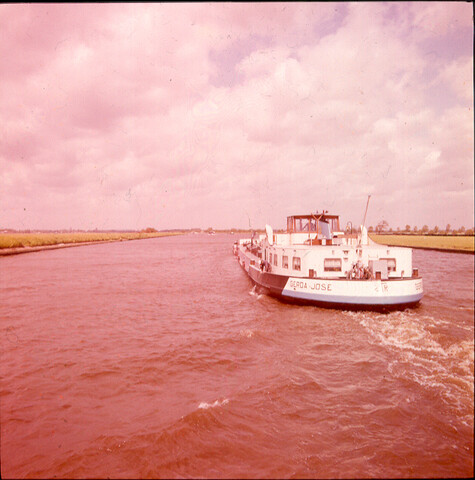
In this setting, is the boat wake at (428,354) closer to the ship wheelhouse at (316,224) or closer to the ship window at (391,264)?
the ship window at (391,264)

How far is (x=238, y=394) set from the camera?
8.98 m

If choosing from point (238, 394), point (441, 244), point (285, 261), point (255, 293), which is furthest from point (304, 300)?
point (441, 244)

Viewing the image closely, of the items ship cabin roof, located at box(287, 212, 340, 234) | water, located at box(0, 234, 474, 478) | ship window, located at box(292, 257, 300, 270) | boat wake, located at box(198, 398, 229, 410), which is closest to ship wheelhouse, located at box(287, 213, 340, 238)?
ship cabin roof, located at box(287, 212, 340, 234)

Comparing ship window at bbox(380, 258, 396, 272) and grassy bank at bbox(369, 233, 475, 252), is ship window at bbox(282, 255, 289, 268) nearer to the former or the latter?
ship window at bbox(380, 258, 396, 272)

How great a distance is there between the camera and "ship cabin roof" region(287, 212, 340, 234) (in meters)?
24.0

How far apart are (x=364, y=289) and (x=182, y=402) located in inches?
455

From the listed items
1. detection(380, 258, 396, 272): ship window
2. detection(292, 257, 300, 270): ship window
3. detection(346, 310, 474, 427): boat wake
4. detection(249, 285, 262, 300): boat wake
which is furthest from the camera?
detection(249, 285, 262, 300): boat wake

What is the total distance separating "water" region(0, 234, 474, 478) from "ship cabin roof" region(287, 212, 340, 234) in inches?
313

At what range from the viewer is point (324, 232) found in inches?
941

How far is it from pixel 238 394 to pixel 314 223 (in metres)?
17.4

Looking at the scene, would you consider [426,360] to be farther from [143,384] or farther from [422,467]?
[143,384]

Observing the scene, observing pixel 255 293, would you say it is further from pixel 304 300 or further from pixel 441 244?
pixel 441 244

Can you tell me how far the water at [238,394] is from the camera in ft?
20.4

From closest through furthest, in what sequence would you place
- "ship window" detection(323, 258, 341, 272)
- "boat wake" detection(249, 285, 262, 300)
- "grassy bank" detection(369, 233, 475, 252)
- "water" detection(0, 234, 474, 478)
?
"water" detection(0, 234, 474, 478)
"ship window" detection(323, 258, 341, 272)
"boat wake" detection(249, 285, 262, 300)
"grassy bank" detection(369, 233, 475, 252)
